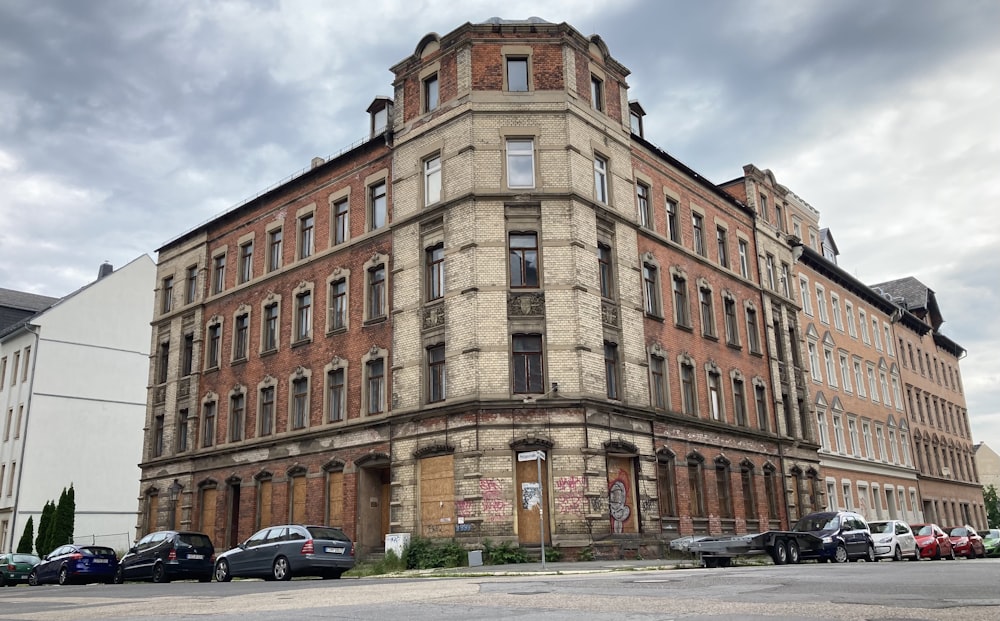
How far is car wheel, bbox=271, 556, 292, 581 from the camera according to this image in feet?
69.3

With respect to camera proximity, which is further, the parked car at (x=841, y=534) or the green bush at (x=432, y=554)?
the parked car at (x=841, y=534)

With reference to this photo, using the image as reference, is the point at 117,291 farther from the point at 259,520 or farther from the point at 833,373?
the point at 833,373

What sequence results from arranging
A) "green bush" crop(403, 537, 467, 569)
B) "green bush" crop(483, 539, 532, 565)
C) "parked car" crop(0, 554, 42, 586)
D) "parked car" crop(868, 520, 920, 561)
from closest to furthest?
"green bush" crop(483, 539, 532, 565)
"green bush" crop(403, 537, 467, 569)
"parked car" crop(868, 520, 920, 561)
"parked car" crop(0, 554, 42, 586)

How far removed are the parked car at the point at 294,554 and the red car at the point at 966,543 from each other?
2173cm

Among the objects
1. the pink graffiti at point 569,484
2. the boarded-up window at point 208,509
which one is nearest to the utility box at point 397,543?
the pink graffiti at point 569,484

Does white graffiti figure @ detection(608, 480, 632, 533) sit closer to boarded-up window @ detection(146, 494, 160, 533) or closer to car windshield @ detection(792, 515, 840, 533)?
car windshield @ detection(792, 515, 840, 533)

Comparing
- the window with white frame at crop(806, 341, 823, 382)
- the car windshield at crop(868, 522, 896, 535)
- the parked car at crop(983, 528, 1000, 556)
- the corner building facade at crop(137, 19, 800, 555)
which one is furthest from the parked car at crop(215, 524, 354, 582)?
the window with white frame at crop(806, 341, 823, 382)

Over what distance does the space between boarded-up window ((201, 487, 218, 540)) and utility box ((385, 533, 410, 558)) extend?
1305 cm

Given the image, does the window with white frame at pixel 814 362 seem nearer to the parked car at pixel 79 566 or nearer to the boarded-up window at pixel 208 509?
the boarded-up window at pixel 208 509

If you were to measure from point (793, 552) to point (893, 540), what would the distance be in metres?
5.69

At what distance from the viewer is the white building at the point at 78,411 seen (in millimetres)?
45500

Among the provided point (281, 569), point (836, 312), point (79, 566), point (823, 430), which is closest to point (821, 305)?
point (836, 312)

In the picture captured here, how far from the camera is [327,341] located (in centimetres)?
3203

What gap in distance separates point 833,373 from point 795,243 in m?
7.32
